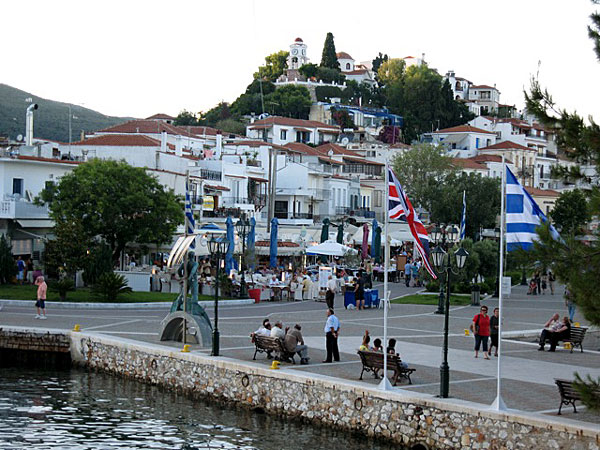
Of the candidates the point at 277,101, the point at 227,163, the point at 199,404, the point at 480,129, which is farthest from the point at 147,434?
the point at 277,101

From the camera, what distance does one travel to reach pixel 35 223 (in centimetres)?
5069

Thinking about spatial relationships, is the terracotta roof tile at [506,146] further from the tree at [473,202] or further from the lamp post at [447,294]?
the lamp post at [447,294]

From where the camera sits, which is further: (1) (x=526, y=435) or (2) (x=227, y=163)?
(2) (x=227, y=163)

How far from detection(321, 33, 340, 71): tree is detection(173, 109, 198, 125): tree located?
3999cm

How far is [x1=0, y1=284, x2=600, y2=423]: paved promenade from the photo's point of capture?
21500mm

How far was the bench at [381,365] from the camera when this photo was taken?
70.3ft

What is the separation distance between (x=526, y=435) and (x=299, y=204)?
6976cm

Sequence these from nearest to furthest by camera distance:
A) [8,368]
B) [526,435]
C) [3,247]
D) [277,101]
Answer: [526,435] < [8,368] < [3,247] < [277,101]

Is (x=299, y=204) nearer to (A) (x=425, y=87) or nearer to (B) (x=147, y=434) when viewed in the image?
(B) (x=147, y=434)

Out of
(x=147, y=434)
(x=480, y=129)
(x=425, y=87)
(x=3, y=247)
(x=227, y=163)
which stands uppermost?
(x=425, y=87)

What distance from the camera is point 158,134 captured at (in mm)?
90438

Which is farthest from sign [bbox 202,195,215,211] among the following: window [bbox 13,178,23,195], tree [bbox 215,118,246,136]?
tree [bbox 215,118,246,136]

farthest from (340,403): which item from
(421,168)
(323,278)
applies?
(421,168)

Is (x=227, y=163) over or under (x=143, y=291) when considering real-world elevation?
over
